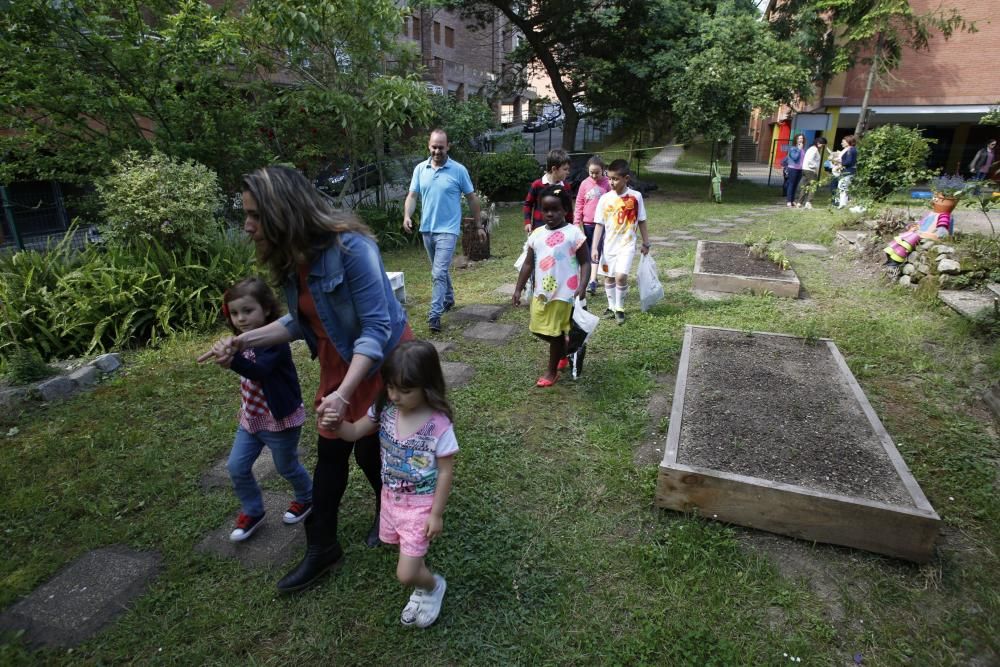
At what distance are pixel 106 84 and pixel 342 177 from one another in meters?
4.49

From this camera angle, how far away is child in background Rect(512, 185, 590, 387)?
3.87 meters

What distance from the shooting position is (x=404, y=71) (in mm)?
9727

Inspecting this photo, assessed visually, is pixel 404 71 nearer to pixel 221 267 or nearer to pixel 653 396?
pixel 221 267

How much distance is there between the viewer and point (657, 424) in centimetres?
366

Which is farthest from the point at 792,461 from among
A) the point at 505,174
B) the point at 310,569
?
the point at 505,174

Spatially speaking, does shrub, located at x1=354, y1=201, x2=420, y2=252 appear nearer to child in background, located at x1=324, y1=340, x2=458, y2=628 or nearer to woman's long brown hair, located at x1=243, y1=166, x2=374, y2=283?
woman's long brown hair, located at x1=243, y1=166, x2=374, y2=283

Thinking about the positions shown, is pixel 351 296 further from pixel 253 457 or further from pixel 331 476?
pixel 253 457

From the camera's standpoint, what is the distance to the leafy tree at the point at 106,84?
615 centimetres

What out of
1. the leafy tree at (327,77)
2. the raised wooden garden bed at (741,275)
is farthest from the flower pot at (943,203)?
the leafy tree at (327,77)

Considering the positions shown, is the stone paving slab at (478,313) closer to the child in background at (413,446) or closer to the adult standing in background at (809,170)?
the child in background at (413,446)

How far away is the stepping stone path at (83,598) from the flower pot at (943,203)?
830cm

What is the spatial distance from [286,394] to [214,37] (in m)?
6.21

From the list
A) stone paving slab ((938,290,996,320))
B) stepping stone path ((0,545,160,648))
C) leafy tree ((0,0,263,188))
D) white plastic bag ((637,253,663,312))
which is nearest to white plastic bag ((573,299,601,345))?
white plastic bag ((637,253,663,312))

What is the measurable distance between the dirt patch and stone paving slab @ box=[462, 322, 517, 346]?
150cm
